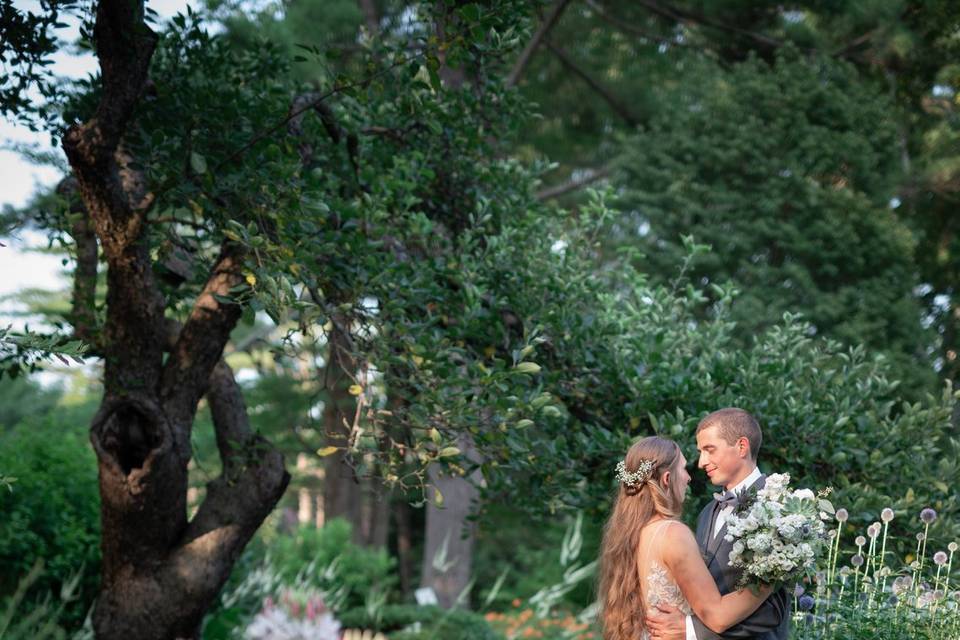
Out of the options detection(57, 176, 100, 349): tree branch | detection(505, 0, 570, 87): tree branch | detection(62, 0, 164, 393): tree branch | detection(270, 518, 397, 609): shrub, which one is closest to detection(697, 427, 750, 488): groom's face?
detection(62, 0, 164, 393): tree branch

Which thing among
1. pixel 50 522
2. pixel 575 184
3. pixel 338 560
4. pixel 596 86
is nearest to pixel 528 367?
pixel 50 522

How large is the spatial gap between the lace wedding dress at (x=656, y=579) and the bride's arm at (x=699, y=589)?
0.12ft

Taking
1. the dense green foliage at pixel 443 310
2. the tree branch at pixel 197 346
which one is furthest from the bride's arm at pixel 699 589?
the tree branch at pixel 197 346

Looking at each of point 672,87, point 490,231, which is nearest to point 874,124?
point 672,87

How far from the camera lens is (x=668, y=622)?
3.70m

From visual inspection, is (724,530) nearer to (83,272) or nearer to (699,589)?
(699,589)

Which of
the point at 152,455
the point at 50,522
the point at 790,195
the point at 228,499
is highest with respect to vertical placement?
the point at 790,195

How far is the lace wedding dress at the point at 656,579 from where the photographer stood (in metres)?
3.64

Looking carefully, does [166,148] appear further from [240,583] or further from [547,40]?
[547,40]

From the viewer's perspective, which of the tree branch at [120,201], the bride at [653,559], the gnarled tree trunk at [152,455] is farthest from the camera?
the gnarled tree trunk at [152,455]

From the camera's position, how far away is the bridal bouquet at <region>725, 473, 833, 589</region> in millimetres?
3471

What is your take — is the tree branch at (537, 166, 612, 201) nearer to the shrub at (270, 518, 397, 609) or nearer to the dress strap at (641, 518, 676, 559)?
the shrub at (270, 518, 397, 609)

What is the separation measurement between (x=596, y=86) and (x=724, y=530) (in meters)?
13.3

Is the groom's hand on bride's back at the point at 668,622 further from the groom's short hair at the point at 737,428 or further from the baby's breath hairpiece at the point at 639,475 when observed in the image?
the groom's short hair at the point at 737,428
